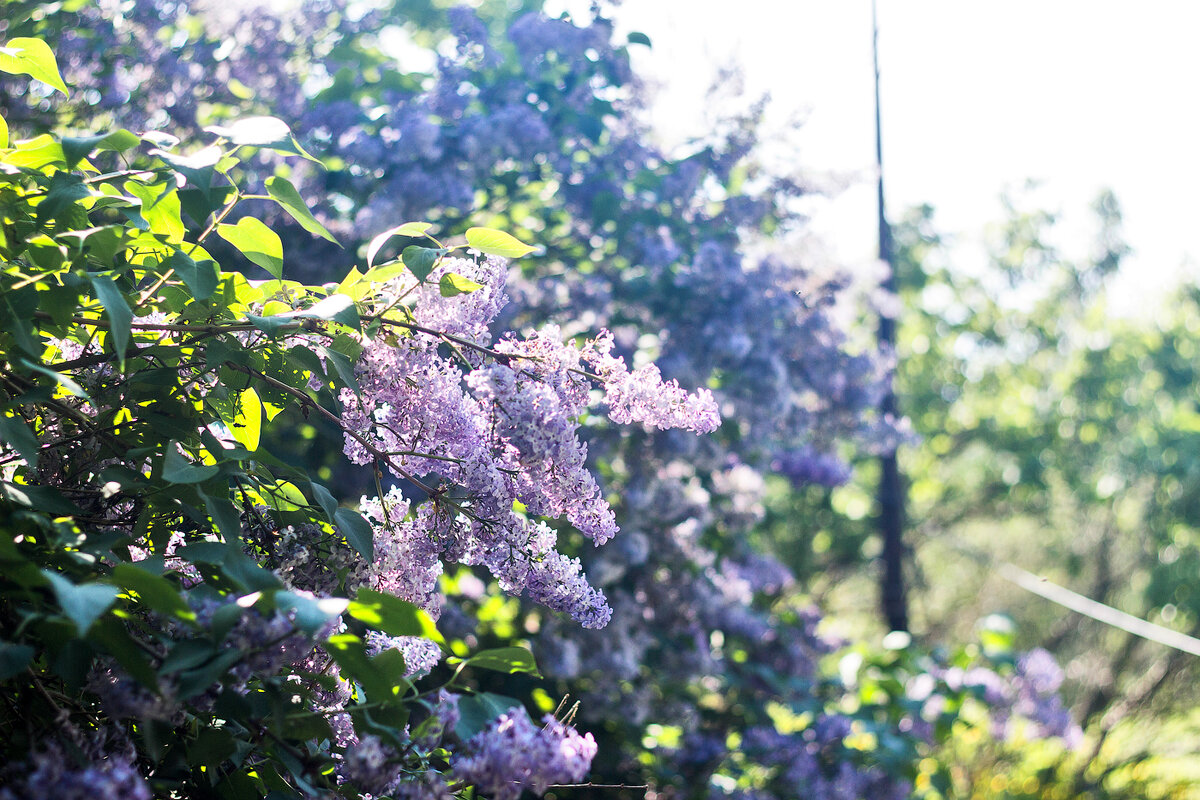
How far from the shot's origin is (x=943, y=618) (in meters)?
12.7

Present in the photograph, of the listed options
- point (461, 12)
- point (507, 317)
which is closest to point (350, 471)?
point (507, 317)

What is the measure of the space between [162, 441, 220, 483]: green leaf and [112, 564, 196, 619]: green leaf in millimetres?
138

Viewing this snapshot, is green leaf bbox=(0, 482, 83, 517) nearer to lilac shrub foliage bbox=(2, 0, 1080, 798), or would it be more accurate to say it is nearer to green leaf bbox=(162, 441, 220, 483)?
green leaf bbox=(162, 441, 220, 483)

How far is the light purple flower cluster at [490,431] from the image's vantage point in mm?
1476

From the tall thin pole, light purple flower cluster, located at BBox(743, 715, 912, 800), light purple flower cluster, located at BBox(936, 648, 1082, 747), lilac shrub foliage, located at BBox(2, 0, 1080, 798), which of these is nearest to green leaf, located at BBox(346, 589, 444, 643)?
lilac shrub foliage, located at BBox(2, 0, 1080, 798)

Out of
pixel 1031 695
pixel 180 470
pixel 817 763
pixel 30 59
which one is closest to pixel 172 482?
pixel 180 470

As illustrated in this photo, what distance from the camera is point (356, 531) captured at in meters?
1.41

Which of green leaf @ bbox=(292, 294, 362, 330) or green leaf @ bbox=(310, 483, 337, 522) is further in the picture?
green leaf @ bbox=(310, 483, 337, 522)

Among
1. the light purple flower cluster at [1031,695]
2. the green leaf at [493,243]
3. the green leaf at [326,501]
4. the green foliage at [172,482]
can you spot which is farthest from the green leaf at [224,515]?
the light purple flower cluster at [1031,695]

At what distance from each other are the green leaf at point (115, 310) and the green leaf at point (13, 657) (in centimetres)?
32

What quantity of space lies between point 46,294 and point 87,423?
0.90 feet

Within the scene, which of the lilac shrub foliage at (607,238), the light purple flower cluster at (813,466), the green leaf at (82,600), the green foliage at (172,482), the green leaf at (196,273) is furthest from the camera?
the light purple flower cluster at (813,466)

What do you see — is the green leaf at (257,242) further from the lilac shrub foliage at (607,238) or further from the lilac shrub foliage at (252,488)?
the lilac shrub foliage at (607,238)

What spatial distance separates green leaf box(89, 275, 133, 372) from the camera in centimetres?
112
